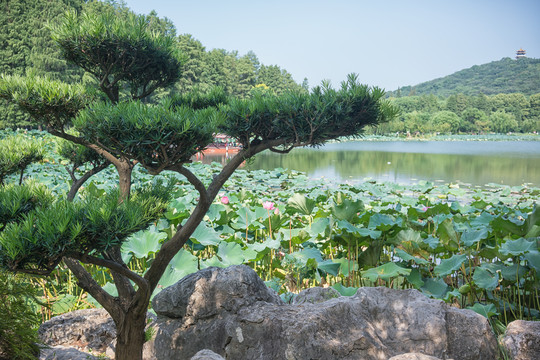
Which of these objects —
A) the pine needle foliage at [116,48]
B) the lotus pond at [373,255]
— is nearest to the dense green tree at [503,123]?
the lotus pond at [373,255]

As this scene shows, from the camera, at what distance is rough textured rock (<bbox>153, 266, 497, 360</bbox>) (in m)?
1.52

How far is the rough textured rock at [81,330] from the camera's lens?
1.97m

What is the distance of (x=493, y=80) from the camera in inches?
2004

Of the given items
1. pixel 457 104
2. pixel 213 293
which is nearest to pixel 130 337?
pixel 213 293

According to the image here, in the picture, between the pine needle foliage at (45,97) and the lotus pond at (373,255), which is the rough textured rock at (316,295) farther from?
the pine needle foliage at (45,97)

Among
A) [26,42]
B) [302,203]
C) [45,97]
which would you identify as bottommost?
[302,203]

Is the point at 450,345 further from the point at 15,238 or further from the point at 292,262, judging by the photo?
the point at 15,238

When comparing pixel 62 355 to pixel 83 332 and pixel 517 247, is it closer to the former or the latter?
pixel 83 332

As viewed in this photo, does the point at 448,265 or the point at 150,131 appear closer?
the point at 150,131

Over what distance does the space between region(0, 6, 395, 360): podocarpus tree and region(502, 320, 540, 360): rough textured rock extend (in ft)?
3.59

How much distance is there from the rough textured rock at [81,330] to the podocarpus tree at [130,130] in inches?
A: 17.8

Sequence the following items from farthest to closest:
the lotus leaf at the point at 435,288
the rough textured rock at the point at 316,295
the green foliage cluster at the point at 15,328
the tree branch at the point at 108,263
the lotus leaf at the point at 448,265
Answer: the lotus leaf at the point at 435,288 < the lotus leaf at the point at 448,265 < the rough textured rock at the point at 316,295 < the green foliage cluster at the point at 15,328 < the tree branch at the point at 108,263

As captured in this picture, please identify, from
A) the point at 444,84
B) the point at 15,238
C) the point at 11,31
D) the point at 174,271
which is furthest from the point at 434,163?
the point at 444,84

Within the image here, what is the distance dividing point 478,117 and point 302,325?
4428cm
